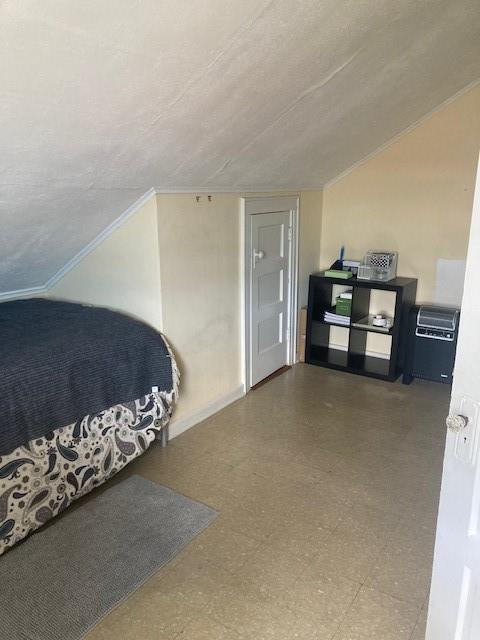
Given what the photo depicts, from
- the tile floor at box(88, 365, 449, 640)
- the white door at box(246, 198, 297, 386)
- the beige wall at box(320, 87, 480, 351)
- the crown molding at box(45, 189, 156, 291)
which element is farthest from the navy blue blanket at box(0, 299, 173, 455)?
the beige wall at box(320, 87, 480, 351)

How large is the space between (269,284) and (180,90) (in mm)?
2147

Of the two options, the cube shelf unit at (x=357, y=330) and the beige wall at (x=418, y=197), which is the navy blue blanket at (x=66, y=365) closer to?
the cube shelf unit at (x=357, y=330)

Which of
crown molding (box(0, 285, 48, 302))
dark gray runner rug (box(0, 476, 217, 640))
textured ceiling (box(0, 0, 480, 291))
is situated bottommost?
dark gray runner rug (box(0, 476, 217, 640))

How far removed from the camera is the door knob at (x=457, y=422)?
1.19 metres

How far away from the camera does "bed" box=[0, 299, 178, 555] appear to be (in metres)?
2.12

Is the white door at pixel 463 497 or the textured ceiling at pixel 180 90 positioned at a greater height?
the textured ceiling at pixel 180 90

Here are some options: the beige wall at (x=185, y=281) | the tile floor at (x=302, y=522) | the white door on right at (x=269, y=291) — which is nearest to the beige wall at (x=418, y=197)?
the white door on right at (x=269, y=291)

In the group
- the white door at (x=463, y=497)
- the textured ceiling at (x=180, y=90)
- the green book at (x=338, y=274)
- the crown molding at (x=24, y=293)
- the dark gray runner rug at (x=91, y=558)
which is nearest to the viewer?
the white door at (x=463, y=497)

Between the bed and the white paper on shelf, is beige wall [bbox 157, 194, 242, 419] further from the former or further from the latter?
the white paper on shelf

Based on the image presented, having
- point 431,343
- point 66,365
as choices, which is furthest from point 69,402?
point 431,343

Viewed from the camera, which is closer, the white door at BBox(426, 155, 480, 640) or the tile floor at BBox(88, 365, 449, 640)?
the white door at BBox(426, 155, 480, 640)

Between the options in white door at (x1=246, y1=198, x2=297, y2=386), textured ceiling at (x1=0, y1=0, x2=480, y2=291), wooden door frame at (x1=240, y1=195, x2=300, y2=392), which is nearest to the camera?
textured ceiling at (x1=0, y1=0, x2=480, y2=291)

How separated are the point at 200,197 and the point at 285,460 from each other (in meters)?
1.61

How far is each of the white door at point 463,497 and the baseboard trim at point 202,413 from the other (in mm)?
1959
